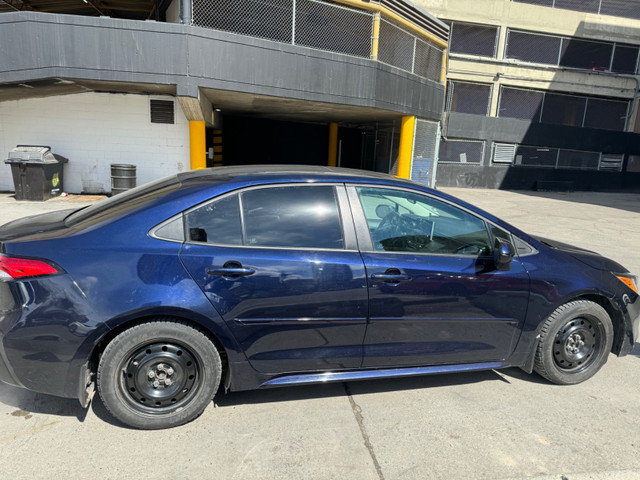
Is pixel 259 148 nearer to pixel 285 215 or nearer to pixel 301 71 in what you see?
pixel 301 71

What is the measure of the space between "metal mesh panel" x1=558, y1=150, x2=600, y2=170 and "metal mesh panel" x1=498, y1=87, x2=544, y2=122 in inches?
96.3

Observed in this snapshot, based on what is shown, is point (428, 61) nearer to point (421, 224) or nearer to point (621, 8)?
point (421, 224)

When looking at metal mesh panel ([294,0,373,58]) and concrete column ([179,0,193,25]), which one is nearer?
concrete column ([179,0,193,25])

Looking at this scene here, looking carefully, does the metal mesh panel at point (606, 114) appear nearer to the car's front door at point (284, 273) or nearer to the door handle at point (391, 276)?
the door handle at point (391, 276)

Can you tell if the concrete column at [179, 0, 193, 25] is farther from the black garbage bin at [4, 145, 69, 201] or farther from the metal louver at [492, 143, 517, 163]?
the metal louver at [492, 143, 517, 163]

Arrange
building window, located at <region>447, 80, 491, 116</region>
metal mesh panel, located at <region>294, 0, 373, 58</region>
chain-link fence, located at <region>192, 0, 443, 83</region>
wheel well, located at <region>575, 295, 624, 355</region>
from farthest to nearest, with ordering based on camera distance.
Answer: building window, located at <region>447, 80, 491, 116</region> → metal mesh panel, located at <region>294, 0, 373, 58</region> → chain-link fence, located at <region>192, 0, 443, 83</region> → wheel well, located at <region>575, 295, 624, 355</region>

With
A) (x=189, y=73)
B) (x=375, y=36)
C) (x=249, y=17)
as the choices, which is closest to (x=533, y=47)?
(x=375, y=36)

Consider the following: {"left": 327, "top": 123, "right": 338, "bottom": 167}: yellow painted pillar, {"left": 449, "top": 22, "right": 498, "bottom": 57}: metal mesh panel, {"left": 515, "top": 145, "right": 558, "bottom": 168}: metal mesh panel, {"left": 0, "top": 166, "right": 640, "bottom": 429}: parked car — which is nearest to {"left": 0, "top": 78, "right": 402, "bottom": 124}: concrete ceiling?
{"left": 327, "top": 123, "right": 338, "bottom": 167}: yellow painted pillar

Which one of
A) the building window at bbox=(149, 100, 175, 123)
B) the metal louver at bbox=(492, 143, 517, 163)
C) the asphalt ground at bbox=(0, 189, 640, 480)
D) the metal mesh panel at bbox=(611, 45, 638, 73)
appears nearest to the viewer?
the asphalt ground at bbox=(0, 189, 640, 480)

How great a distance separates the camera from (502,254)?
9.93 feet

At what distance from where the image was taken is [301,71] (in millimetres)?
11211

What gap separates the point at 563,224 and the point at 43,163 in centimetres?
1279

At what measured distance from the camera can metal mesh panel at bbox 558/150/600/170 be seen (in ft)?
74.7

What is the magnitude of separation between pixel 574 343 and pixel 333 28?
10291 mm
